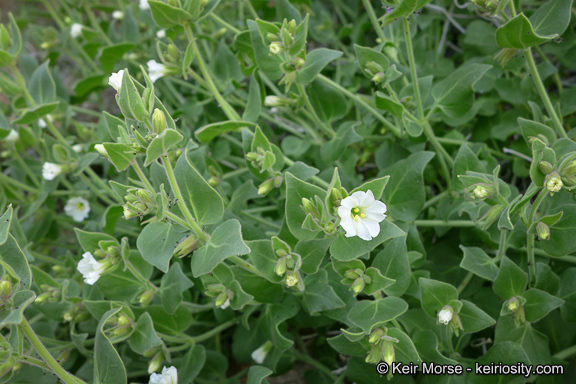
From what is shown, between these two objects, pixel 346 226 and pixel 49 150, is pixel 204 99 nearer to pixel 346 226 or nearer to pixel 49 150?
pixel 49 150

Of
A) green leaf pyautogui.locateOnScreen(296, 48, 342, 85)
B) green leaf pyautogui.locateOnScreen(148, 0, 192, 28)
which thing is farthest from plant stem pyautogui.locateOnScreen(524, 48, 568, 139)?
green leaf pyautogui.locateOnScreen(148, 0, 192, 28)

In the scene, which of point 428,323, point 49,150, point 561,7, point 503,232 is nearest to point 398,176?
point 503,232

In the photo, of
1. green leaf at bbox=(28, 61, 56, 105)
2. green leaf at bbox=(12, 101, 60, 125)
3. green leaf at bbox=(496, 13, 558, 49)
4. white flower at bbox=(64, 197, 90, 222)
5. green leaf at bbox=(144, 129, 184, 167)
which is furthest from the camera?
white flower at bbox=(64, 197, 90, 222)

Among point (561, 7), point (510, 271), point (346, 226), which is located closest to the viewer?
point (346, 226)

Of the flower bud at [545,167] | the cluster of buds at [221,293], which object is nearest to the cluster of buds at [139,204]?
the cluster of buds at [221,293]

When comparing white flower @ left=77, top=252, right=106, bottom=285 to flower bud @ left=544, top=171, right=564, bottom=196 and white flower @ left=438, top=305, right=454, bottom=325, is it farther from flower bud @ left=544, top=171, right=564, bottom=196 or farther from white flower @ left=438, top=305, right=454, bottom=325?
flower bud @ left=544, top=171, right=564, bottom=196

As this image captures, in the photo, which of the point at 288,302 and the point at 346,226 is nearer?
the point at 346,226

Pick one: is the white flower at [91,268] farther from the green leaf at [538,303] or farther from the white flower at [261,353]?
the green leaf at [538,303]
